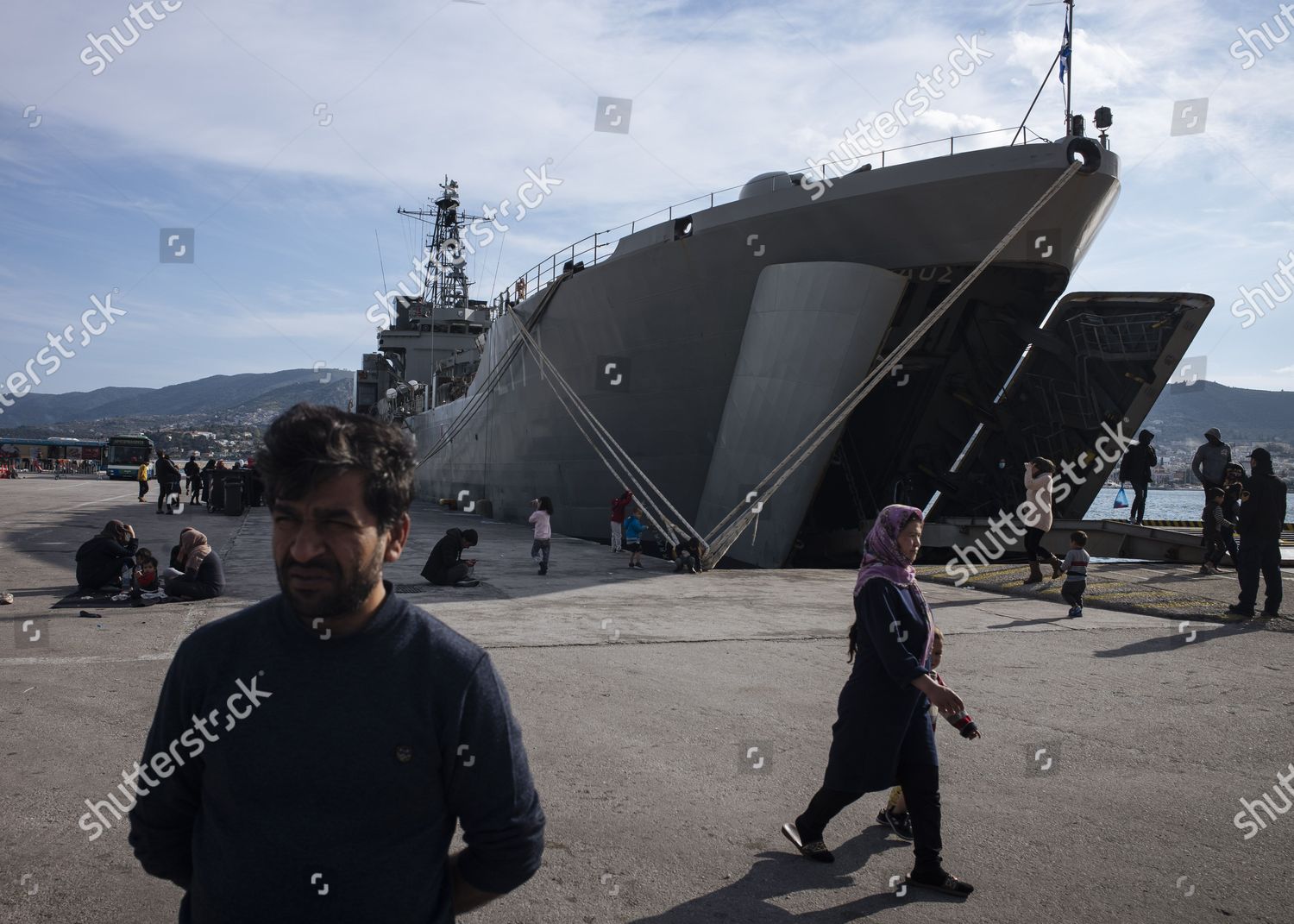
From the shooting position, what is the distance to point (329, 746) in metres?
1.57

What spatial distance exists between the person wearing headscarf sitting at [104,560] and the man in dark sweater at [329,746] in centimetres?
846

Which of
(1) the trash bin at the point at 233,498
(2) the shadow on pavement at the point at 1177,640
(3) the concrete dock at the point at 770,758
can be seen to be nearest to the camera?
(3) the concrete dock at the point at 770,758

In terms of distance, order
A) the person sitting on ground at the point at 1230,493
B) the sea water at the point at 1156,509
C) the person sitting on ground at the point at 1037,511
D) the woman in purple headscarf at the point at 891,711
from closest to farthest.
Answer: the woman in purple headscarf at the point at 891,711
the person sitting on ground at the point at 1037,511
the person sitting on ground at the point at 1230,493
the sea water at the point at 1156,509

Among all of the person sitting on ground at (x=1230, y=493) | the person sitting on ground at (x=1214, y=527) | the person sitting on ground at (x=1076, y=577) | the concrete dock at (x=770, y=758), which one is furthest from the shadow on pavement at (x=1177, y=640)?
the person sitting on ground at (x=1214, y=527)

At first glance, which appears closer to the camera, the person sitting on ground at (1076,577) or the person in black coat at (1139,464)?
the person sitting on ground at (1076,577)

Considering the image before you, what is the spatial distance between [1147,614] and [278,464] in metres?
9.58

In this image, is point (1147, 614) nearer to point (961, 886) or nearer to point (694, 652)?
point (694, 652)

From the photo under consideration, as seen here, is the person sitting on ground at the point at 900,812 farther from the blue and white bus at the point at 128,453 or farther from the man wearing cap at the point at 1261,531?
the blue and white bus at the point at 128,453

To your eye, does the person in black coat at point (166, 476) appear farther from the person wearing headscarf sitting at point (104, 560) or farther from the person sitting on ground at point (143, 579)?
the person sitting on ground at point (143, 579)

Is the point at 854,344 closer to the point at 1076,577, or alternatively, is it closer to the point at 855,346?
the point at 855,346

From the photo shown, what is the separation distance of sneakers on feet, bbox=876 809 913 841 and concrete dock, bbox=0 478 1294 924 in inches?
2.7

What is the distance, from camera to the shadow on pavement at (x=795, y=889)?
2.94m

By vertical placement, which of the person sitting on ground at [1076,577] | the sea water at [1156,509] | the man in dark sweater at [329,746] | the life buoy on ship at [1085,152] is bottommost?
Answer: the sea water at [1156,509]

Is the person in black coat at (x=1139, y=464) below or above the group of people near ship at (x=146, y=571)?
above
